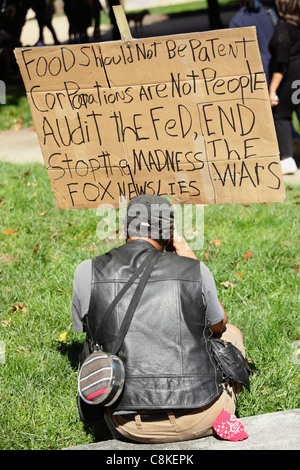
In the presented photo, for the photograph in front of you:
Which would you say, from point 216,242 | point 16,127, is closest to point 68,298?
point 216,242

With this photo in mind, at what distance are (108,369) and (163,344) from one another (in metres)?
0.26

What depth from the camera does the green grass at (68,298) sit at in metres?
3.52

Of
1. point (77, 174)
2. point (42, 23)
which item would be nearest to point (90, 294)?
point (77, 174)

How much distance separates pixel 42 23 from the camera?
13062 millimetres

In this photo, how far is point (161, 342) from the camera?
2816 millimetres

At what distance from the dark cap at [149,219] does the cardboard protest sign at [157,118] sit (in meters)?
0.47

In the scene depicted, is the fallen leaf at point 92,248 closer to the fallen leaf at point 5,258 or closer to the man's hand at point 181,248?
the fallen leaf at point 5,258

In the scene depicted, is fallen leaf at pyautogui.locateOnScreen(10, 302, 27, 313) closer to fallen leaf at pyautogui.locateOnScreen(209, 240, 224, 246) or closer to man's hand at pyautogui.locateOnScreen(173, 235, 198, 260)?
man's hand at pyautogui.locateOnScreen(173, 235, 198, 260)

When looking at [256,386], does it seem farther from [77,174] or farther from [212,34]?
[212,34]

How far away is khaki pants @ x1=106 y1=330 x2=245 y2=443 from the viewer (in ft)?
9.46

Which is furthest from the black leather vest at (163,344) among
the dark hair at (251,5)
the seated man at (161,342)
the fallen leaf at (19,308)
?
the dark hair at (251,5)

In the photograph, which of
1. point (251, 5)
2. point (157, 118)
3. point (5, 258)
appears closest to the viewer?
point (157, 118)

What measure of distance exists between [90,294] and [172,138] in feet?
3.35

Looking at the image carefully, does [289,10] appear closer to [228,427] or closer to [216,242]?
[216,242]
